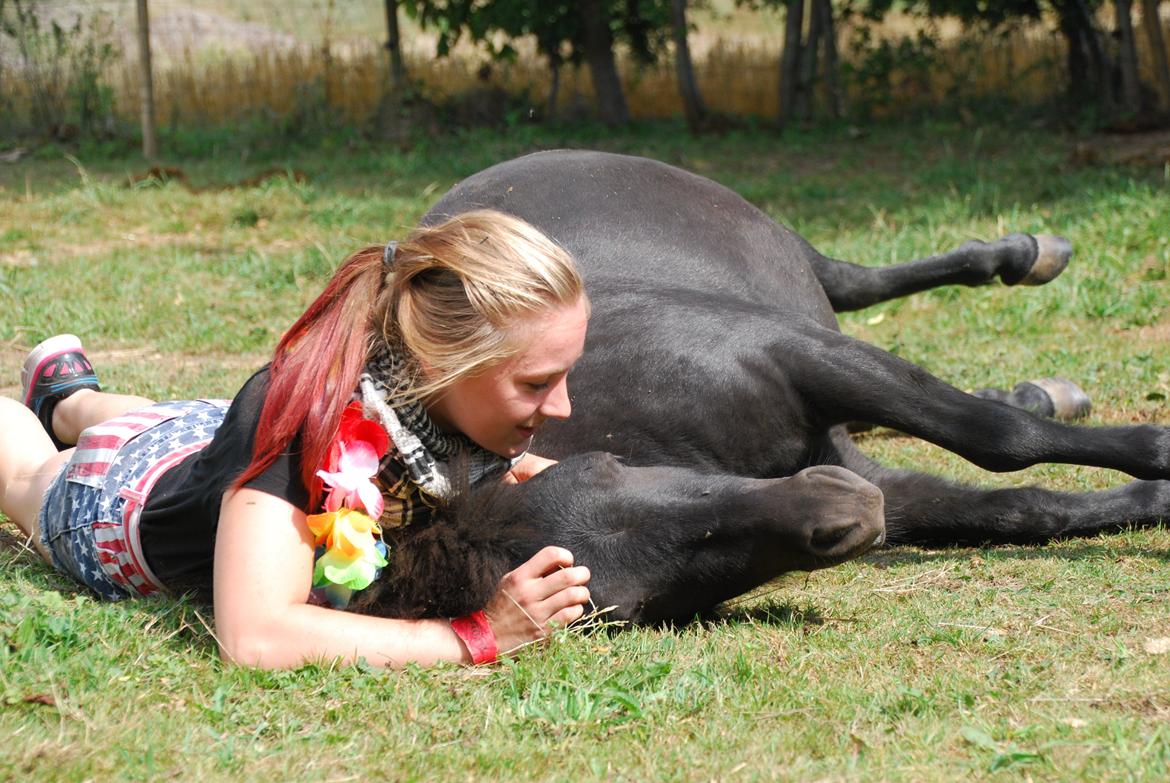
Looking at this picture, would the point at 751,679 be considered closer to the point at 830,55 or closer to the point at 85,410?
the point at 85,410

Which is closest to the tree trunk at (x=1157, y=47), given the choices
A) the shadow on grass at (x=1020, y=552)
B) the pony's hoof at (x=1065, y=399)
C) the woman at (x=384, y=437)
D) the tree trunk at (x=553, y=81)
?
the tree trunk at (x=553, y=81)

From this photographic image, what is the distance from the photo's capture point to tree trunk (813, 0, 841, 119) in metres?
11.7

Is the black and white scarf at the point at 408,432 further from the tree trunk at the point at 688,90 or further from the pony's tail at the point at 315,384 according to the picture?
the tree trunk at the point at 688,90

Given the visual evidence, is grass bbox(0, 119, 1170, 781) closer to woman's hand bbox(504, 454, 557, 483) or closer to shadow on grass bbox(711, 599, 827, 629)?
shadow on grass bbox(711, 599, 827, 629)

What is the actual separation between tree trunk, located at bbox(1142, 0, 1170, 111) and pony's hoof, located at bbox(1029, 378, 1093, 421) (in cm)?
597

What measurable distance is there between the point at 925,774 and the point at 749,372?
1401 mm

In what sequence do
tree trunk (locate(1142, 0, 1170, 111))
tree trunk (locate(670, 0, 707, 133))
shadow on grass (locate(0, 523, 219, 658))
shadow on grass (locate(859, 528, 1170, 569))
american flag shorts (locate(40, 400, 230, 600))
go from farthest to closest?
1. tree trunk (locate(670, 0, 707, 133))
2. tree trunk (locate(1142, 0, 1170, 111))
3. shadow on grass (locate(859, 528, 1170, 569))
4. american flag shorts (locate(40, 400, 230, 600))
5. shadow on grass (locate(0, 523, 219, 658))

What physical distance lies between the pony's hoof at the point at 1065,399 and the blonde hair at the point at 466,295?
2.70 metres

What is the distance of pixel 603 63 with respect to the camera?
12586 mm

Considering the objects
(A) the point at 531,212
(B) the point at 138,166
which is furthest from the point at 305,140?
(A) the point at 531,212

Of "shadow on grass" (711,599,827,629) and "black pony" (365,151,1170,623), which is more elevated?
"black pony" (365,151,1170,623)

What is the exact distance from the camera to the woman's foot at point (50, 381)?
395 cm

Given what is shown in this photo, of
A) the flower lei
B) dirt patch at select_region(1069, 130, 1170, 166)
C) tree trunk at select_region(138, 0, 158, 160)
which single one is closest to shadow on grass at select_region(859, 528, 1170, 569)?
the flower lei

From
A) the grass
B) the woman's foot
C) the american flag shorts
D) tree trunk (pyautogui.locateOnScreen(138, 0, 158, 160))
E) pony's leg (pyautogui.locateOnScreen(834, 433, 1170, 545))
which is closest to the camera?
the grass
